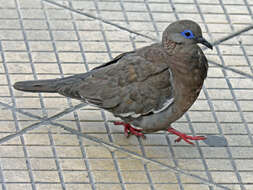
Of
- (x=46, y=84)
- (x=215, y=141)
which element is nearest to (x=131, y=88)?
(x=46, y=84)

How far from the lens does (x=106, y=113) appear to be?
5344 mm

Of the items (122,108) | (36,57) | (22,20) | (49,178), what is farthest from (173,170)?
(22,20)

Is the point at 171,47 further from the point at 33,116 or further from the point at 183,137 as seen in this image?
the point at 33,116

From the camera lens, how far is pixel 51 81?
5102mm

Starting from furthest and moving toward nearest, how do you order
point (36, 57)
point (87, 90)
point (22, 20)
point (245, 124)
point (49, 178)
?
point (22, 20)
point (36, 57)
point (245, 124)
point (87, 90)
point (49, 178)

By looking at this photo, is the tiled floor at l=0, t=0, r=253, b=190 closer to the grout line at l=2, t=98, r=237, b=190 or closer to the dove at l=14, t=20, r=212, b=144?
the grout line at l=2, t=98, r=237, b=190

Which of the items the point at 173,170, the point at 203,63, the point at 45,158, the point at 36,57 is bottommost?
the point at 173,170

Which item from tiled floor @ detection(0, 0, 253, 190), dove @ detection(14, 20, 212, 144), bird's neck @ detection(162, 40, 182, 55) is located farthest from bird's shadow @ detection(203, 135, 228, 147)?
bird's neck @ detection(162, 40, 182, 55)

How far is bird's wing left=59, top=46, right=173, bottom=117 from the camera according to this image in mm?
4781

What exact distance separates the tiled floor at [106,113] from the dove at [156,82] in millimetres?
292

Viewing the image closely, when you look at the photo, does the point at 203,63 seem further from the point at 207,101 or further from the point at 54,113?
the point at 54,113

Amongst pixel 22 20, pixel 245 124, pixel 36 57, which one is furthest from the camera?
pixel 22 20

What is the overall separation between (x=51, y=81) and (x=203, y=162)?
3.96 ft

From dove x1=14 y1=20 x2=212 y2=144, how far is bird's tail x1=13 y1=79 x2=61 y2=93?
23 cm
